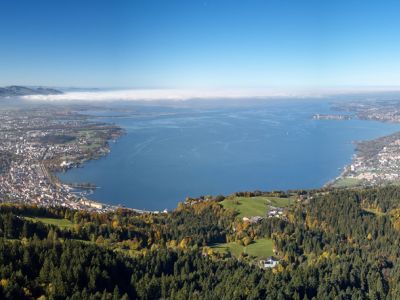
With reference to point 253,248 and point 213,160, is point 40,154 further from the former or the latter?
point 253,248

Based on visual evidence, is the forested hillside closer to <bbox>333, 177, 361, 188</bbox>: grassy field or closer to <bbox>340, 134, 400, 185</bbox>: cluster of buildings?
<bbox>333, 177, 361, 188</bbox>: grassy field

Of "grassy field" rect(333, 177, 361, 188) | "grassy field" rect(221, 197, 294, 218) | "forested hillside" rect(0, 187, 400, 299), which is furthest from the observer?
"grassy field" rect(333, 177, 361, 188)

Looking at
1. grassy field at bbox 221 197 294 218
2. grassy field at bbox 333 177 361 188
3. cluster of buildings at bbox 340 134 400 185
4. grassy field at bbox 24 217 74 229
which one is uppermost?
grassy field at bbox 24 217 74 229

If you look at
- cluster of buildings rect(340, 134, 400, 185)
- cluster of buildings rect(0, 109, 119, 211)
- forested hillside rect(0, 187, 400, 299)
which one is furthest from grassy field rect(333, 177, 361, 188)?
cluster of buildings rect(0, 109, 119, 211)

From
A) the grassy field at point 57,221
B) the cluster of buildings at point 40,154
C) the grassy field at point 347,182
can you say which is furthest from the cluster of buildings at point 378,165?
the grassy field at point 57,221

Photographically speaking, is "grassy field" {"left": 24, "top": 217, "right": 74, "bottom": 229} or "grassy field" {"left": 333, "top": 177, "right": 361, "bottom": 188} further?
"grassy field" {"left": 333, "top": 177, "right": 361, "bottom": 188}

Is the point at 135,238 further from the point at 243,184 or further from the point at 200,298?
the point at 243,184

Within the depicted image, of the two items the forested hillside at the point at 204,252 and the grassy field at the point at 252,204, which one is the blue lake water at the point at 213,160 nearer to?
the grassy field at the point at 252,204

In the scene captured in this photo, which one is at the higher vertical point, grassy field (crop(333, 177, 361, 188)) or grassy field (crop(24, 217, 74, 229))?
grassy field (crop(24, 217, 74, 229))

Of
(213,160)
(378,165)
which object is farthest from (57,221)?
(378,165)
